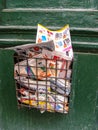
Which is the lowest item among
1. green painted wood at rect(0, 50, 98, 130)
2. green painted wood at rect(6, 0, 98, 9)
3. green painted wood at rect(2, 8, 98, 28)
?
green painted wood at rect(0, 50, 98, 130)

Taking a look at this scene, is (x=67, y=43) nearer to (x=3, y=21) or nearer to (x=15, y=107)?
(x=3, y=21)

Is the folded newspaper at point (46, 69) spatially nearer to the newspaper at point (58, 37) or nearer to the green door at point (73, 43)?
the newspaper at point (58, 37)

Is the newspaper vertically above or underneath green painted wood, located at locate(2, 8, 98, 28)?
underneath

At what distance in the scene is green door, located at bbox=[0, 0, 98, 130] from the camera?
218 cm

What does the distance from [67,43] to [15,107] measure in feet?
2.20

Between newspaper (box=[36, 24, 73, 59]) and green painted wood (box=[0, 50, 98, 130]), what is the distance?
13 centimetres

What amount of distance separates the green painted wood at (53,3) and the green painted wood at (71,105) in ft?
1.09

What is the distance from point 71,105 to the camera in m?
2.31

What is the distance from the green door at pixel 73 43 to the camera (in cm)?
218

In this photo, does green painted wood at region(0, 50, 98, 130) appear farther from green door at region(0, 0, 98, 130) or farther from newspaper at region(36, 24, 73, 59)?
newspaper at region(36, 24, 73, 59)

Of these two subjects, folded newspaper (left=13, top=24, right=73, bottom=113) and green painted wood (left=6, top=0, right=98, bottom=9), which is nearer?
folded newspaper (left=13, top=24, right=73, bottom=113)

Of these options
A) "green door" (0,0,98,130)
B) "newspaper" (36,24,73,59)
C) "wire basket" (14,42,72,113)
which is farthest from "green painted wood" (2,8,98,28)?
"wire basket" (14,42,72,113)

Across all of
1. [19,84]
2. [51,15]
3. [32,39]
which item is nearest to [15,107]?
[19,84]

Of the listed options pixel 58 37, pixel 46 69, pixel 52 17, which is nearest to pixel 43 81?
pixel 46 69
